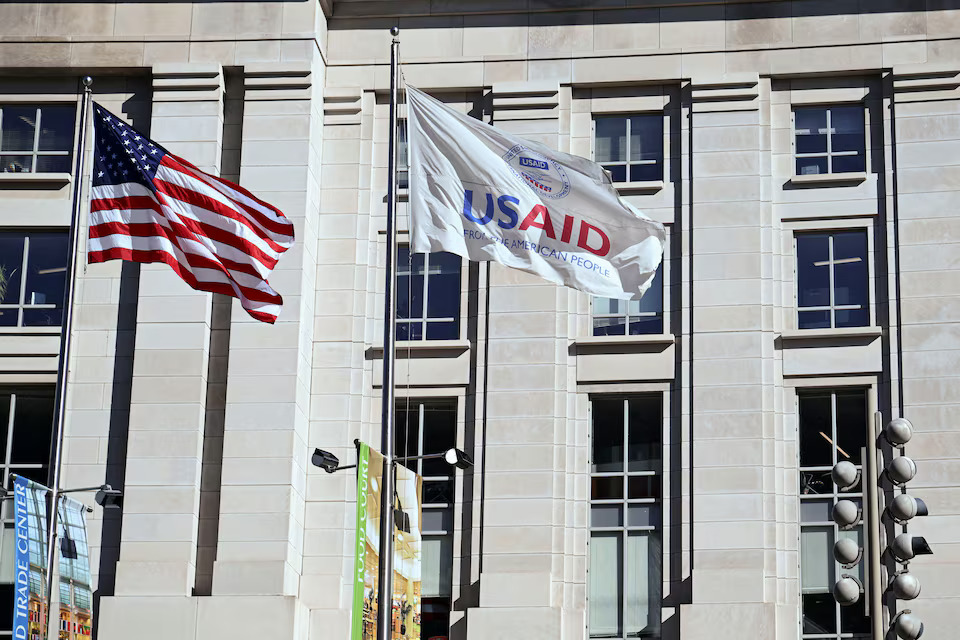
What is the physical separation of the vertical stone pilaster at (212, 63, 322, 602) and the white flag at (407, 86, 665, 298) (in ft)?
25.3

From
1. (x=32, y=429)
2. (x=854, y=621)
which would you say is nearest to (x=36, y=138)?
(x=32, y=429)

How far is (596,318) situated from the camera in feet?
106

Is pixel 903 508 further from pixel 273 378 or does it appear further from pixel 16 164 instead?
pixel 16 164

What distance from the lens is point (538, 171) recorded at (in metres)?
25.0

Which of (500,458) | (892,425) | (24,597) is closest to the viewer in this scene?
(892,425)

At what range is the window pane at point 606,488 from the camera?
103 ft

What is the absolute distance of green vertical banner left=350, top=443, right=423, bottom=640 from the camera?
2309cm

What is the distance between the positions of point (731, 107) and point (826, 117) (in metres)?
2.04

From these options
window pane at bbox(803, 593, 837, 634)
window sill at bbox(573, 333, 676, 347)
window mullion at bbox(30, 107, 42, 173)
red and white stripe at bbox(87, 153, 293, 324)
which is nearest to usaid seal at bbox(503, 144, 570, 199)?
red and white stripe at bbox(87, 153, 293, 324)

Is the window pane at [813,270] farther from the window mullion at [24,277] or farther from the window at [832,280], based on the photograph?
the window mullion at [24,277]

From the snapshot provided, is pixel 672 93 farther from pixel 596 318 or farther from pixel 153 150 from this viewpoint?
pixel 153 150

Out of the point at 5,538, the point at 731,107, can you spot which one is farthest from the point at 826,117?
the point at 5,538

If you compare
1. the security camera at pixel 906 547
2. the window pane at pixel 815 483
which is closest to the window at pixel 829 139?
the window pane at pixel 815 483

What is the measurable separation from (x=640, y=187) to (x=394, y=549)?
36.5ft
